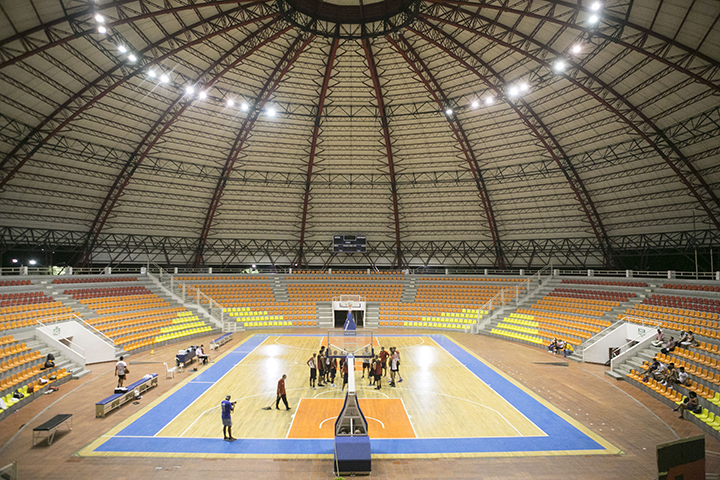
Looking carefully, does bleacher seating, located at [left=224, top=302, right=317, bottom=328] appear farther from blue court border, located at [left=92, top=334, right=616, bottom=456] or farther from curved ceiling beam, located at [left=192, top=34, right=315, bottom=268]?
blue court border, located at [left=92, top=334, right=616, bottom=456]

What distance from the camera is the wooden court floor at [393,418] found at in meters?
9.64

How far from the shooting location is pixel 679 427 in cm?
1216

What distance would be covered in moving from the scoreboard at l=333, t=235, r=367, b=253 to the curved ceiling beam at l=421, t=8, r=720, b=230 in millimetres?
22662

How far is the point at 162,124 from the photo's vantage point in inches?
1172

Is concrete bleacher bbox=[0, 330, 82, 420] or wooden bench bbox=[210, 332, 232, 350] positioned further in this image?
wooden bench bbox=[210, 332, 232, 350]

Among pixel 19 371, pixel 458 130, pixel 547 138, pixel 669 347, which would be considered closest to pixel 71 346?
pixel 19 371

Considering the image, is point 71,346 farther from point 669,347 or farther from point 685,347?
point 685,347

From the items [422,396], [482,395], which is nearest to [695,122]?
[482,395]

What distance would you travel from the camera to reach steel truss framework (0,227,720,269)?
108ft

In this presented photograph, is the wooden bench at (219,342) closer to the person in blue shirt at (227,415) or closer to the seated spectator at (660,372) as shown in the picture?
the person in blue shirt at (227,415)

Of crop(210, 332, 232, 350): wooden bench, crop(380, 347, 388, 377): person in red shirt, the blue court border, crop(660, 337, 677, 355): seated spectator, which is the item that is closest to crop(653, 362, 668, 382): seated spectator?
crop(660, 337, 677, 355): seated spectator

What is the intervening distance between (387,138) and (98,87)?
21.0 meters

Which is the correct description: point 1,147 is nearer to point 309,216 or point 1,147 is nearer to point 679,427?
point 309,216

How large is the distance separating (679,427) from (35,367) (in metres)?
24.3
